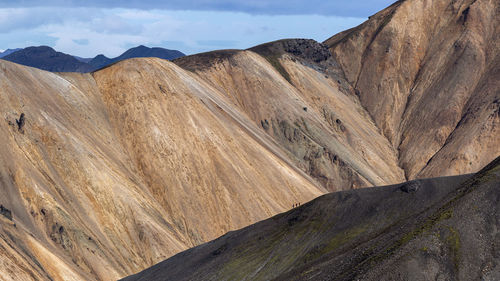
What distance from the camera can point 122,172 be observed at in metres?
79.2

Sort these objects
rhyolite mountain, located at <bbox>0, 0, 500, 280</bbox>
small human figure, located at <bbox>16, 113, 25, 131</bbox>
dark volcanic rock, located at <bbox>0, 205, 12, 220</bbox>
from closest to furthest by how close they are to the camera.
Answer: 1. dark volcanic rock, located at <bbox>0, 205, 12, 220</bbox>
2. rhyolite mountain, located at <bbox>0, 0, 500, 280</bbox>
3. small human figure, located at <bbox>16, 113, 25, 131</bbox>

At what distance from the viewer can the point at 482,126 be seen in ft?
369

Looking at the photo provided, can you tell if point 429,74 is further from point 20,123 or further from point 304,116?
point 20,123

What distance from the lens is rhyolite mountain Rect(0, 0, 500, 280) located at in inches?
2626

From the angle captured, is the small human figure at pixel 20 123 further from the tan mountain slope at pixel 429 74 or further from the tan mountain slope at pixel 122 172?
the tan mountain slope at pixel 429 74

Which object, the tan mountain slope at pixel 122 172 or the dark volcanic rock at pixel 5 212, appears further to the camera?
the tan mountain slope at pixel 122 172

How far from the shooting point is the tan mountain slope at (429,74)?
379 feet

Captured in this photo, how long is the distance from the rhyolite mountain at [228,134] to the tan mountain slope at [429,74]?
242 mm

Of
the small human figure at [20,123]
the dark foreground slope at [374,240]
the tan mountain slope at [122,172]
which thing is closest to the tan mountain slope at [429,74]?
the tan mountain slope at [122,172]

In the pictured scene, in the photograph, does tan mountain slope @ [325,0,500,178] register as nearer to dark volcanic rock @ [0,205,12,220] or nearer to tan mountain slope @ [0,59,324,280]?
tan mountain slope @ [0,59,324,280]

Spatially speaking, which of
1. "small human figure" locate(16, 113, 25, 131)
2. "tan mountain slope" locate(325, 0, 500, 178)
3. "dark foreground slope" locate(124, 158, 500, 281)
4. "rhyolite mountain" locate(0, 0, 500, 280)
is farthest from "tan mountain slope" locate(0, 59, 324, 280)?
"tan mountain slope" locate(325, 0, 500, 178)

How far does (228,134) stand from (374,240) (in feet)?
166

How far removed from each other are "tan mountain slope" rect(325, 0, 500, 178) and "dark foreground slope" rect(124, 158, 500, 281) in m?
57.0

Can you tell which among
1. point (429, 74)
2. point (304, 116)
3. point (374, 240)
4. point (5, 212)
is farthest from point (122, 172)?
point (429, 74)
